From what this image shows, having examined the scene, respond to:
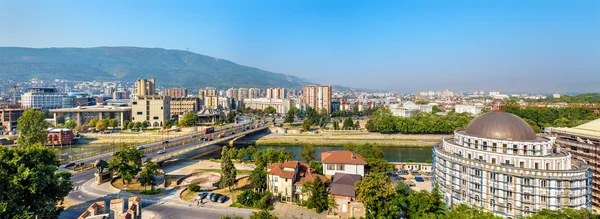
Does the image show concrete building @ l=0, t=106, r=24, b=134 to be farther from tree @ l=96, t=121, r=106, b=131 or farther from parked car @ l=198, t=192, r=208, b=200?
parked car @ l=198, t=192, r=208, b=200

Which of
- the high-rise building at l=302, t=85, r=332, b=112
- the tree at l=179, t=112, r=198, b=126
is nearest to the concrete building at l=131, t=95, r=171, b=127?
the tree at l=179, t=112, r=198, b=126

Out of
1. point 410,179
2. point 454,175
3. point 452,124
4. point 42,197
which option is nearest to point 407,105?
point 452,124

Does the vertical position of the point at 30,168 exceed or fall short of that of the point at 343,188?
it exceeds it

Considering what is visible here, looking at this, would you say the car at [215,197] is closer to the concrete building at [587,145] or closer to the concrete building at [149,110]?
the concrete building at [587,145]

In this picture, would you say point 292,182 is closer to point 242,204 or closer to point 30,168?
point 242,204

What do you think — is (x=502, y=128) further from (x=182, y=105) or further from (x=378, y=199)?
(x=182, y=105)

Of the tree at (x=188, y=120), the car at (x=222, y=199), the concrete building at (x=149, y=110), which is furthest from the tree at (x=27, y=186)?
the concrete building at (x=149, y=110)

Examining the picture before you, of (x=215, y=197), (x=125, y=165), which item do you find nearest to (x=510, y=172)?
(x=215, y=197)
